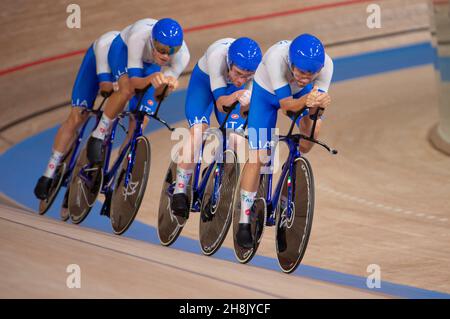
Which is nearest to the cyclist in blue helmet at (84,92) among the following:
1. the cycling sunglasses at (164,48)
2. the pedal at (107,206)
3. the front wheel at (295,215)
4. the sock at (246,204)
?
the pedal at (107,206)

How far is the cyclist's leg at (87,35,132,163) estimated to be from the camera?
16.6ft

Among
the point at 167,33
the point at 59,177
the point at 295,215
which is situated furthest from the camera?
the point at 59,177

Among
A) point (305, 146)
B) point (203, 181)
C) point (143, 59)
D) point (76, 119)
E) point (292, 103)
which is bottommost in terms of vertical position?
point (203, 181)

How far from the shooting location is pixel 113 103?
16.6 ft

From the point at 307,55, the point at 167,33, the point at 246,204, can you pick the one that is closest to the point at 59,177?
the point at 167,33

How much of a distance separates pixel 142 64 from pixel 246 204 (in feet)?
3.43

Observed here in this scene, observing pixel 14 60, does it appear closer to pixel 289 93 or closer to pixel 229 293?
pixel 289 93

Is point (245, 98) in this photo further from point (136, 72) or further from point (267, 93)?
point (136, 72)

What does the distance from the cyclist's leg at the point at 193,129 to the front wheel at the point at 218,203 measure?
0.12m

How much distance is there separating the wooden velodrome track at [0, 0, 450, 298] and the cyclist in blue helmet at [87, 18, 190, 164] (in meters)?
0.62

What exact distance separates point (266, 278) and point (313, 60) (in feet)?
3.01

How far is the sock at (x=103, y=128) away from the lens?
5.11m
